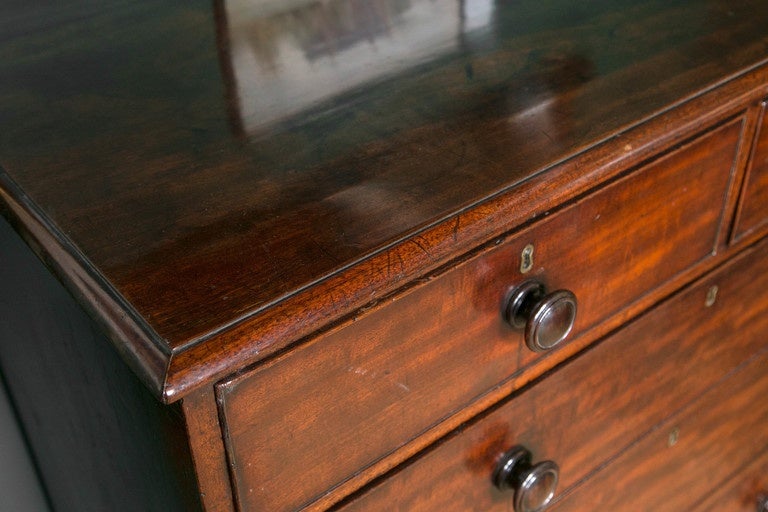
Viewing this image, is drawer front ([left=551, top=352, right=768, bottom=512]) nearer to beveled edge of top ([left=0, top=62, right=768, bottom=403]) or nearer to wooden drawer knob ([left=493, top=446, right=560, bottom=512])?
wooden drawer knob ([left=493, top=446, right=560, bottom=512])

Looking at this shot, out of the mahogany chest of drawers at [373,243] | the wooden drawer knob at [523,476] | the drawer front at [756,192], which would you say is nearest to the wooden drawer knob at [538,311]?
the mahogany chest of drawers at [373,243]

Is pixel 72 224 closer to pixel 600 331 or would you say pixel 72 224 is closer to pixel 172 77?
pixel 172 77

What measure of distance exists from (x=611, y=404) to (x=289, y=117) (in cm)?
38

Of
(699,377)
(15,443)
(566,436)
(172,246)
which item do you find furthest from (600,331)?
(15,443)

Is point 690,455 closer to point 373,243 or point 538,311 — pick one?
point 538,311

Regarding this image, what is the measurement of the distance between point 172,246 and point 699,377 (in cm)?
57

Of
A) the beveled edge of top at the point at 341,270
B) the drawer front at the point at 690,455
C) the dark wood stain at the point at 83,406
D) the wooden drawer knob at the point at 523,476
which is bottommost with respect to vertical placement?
the drawer front at the point at 690,455

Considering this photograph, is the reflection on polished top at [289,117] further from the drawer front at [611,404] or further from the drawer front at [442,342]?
the drawer front at [611,404]

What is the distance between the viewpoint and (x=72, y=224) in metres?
0.55

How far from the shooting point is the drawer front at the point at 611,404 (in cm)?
68

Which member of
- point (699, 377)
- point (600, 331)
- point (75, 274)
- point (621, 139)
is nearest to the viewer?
point (75, 274)

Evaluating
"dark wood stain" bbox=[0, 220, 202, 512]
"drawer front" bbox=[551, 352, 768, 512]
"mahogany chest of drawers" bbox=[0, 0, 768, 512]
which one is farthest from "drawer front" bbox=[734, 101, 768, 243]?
"dark wood stain" bbox=[0, 220, 202, 512]

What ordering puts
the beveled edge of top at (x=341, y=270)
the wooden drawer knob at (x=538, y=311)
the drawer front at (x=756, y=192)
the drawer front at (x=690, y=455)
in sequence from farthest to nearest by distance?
the drawer front at (x=690, y=455), the drawer front at (x=756, y=192), the wooden drawer knob at (x=538, y=311), the beveled edge of top at (x=341, y=270)

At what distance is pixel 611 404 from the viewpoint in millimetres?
792
